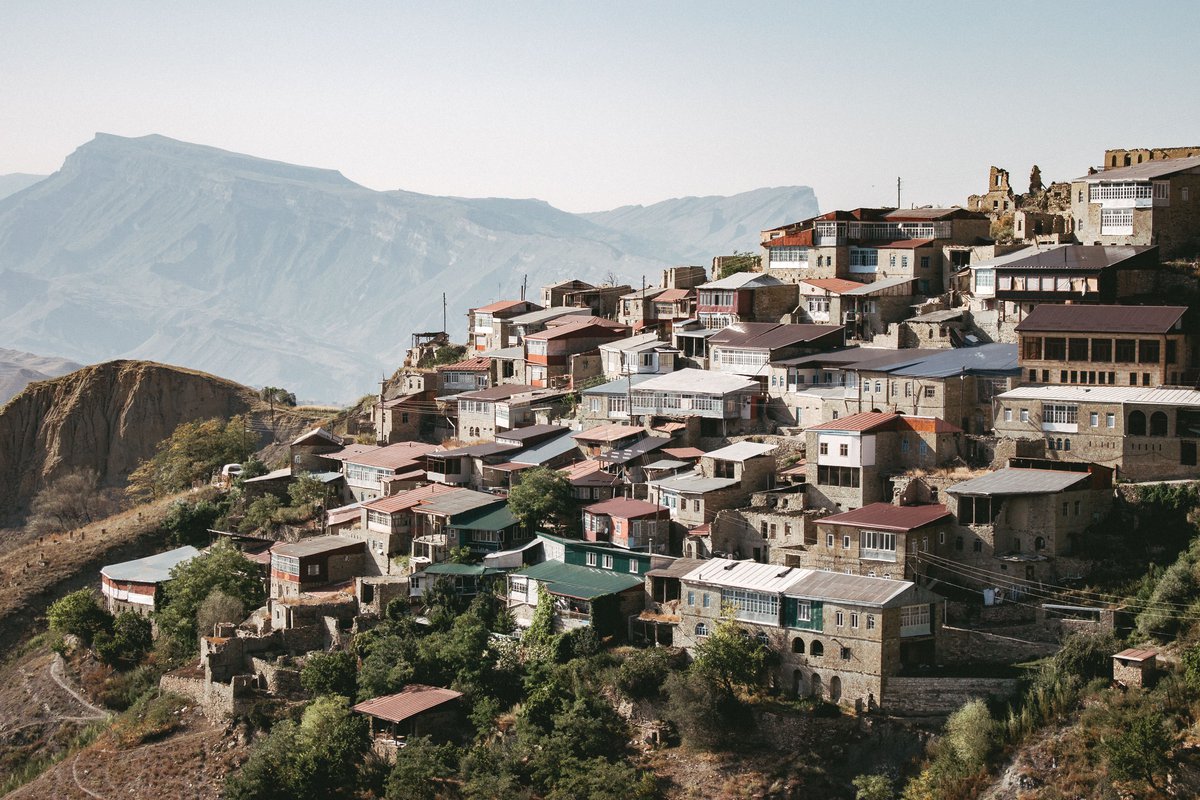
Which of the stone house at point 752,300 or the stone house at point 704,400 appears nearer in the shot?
the stone house at point 704,400

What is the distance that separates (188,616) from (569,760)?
53.9 feet

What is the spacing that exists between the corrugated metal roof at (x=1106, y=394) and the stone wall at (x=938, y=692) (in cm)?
875

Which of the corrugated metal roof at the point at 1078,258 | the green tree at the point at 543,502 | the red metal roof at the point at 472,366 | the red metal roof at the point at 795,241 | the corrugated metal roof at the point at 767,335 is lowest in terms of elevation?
the green tree at the point at 543,502

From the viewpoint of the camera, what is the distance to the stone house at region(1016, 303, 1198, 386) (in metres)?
37.8

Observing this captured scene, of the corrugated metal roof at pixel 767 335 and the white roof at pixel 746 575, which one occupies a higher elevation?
the corrugated metal roof at pixel 767 335

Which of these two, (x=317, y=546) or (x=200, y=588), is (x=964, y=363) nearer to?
(x=317, y=546)

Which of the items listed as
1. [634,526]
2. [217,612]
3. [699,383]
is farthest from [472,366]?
[634,526]

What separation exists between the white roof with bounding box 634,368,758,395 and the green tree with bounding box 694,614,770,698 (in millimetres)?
13060

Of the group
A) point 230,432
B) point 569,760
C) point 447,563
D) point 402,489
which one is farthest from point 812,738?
point 230,432

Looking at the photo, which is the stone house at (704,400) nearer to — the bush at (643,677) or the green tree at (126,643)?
the bush at (643,677)

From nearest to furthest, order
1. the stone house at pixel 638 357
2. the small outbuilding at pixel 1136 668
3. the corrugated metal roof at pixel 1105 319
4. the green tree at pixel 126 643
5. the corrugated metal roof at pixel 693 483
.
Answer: the small outbuilding at pixel 1136 668
the corrugated metal roof at pixel 1105 319
the corrugated metal roof at pixel 693 483
the green tree at pixel 126 643
the stone house at pixel 638 357

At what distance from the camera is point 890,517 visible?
3419cm

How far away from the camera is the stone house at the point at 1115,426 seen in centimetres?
A: 3519

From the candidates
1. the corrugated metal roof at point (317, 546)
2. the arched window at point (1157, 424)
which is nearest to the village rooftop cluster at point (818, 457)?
the arched window at point (1157, 424)
